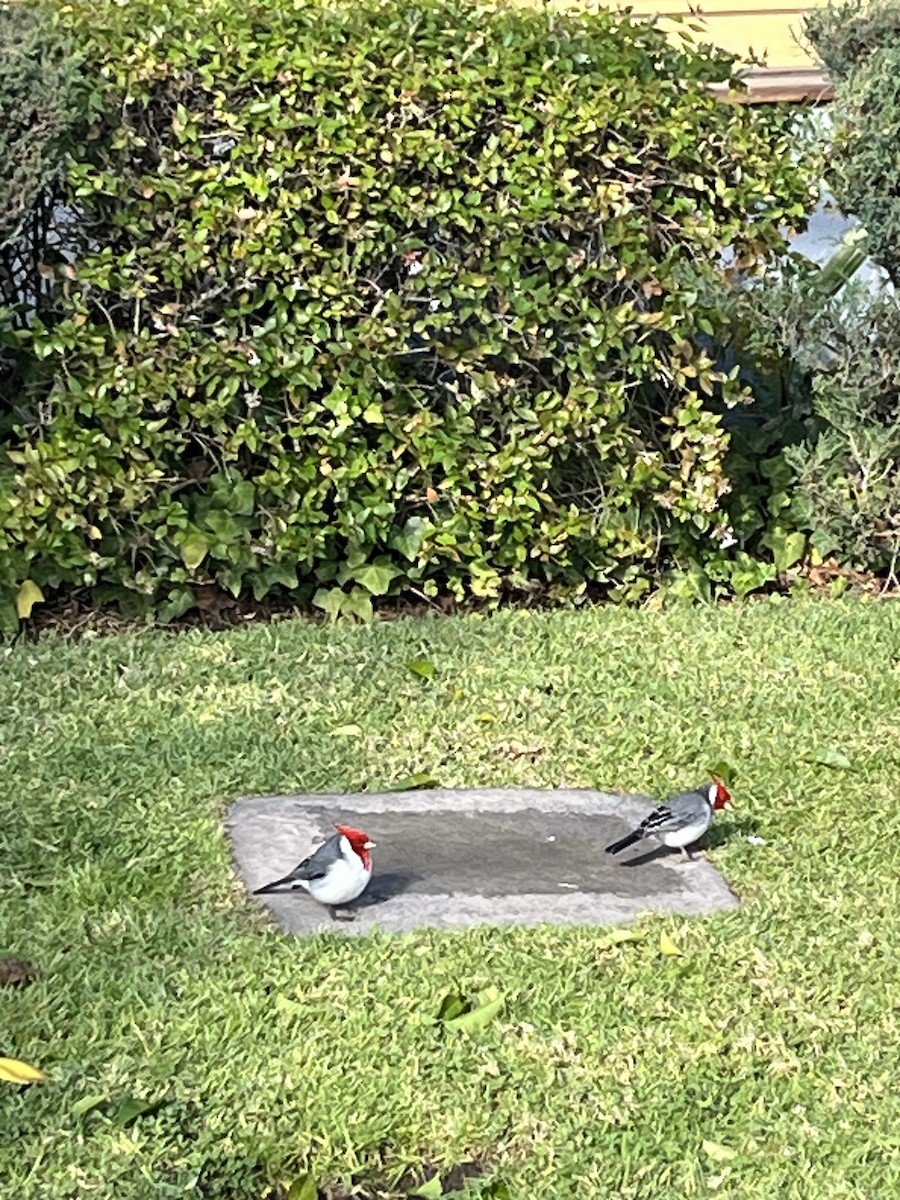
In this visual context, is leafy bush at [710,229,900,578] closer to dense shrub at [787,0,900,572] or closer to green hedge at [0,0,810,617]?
dense shrub at [787,0,900,572]

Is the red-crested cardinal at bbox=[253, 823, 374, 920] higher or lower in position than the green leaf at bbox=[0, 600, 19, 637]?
higher

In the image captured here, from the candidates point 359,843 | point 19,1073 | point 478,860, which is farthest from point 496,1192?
point 478,860

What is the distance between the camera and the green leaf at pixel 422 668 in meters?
5.82

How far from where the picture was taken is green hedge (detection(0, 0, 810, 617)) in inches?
233

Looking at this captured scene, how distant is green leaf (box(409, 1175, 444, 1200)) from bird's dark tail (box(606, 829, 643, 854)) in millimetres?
1448

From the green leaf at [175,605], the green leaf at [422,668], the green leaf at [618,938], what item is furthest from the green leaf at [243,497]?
the green leaf at [618,938]

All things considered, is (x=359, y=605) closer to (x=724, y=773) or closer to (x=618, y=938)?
(x=724, y=773)

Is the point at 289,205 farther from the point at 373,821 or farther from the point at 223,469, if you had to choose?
the point at 373,821

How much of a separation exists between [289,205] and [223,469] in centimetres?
96

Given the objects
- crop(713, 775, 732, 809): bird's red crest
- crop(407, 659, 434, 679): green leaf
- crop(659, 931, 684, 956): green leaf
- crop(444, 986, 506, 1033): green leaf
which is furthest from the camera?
crop(407, 659, 434, 679): green leaf

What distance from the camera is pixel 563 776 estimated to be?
509 cm

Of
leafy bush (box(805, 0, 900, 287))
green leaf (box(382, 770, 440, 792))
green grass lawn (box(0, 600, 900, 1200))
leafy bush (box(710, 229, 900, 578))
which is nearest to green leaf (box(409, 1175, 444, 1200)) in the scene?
green grass lawn (box(0, 600, 900, 1200))

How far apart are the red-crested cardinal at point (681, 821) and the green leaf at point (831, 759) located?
2.43ft

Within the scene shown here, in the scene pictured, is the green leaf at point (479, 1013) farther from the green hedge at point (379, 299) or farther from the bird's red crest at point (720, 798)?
the green hedge at point (379, 299)
